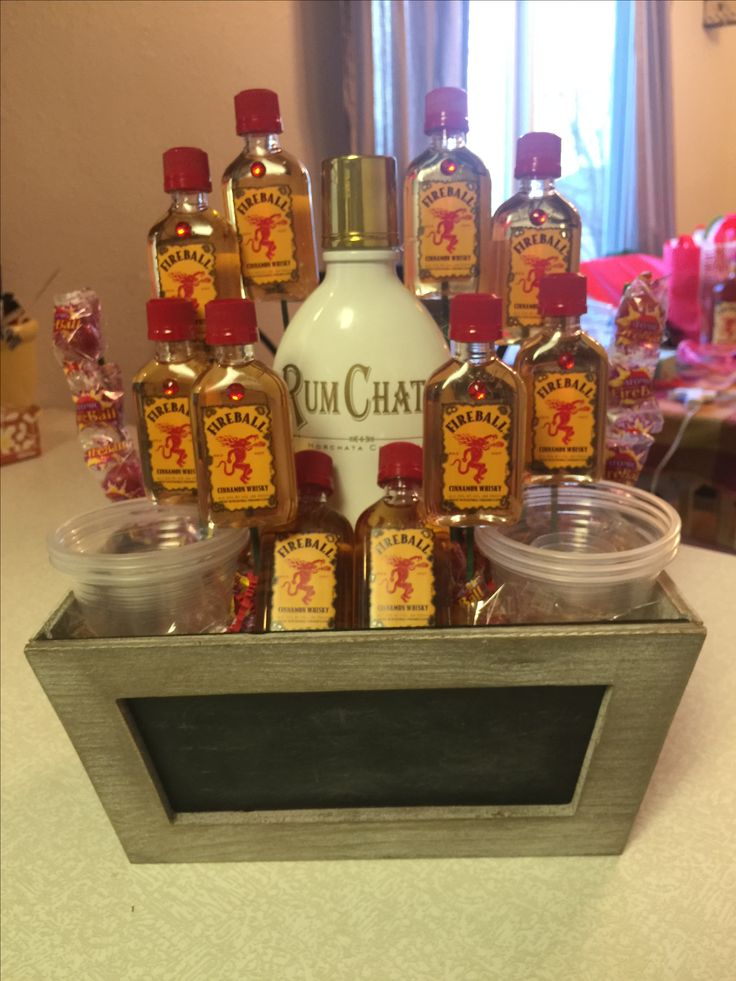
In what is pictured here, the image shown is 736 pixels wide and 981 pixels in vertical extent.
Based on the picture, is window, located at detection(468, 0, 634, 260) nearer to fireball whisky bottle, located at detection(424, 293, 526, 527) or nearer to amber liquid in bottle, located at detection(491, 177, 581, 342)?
amber liquid in bottle, located at detection(491, 177, 581, 342)

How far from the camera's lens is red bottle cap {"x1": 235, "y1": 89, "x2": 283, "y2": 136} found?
50 cm

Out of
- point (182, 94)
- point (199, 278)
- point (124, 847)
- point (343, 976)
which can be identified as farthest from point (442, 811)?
point (182, 94)

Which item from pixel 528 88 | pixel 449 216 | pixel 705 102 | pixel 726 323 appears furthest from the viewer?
pixel 528 88

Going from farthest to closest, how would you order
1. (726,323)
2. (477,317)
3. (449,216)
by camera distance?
(726,323)
(449,216)
(477,317)

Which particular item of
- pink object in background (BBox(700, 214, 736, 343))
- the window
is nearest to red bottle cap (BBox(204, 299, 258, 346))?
pink object in background (BBox(700, 214, 736, 343))

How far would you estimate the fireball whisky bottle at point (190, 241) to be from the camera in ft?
1.62

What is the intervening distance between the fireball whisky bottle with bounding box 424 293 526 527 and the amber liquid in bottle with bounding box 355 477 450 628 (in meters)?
0.02

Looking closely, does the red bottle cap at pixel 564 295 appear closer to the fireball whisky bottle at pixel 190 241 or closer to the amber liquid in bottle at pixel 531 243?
the amber liquid in bottle at pixel 531 243

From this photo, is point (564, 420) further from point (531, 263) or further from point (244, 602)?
point (244, 602)

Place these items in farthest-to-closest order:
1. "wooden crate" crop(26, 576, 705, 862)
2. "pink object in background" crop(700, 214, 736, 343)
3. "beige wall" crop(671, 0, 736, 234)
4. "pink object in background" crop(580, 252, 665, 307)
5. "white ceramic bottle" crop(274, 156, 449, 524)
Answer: "pink object in background" crop(580, 252, 665, 307) < "pink object in background" crop(700, 214, 736, 343) < "beige wall" crop(671, 0, 736, 234) < "white ceramic bottle" crop(274, 156, 449, 524) < "wooden crate" crop(26, 576, 705, 862)

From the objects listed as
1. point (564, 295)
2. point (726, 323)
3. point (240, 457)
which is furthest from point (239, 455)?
point (726, 323)

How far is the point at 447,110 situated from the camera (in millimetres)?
506

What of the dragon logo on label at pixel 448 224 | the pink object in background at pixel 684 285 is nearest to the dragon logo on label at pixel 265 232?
the dragon logo on label at pixel 448 224

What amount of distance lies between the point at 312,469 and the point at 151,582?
4.7 inches
